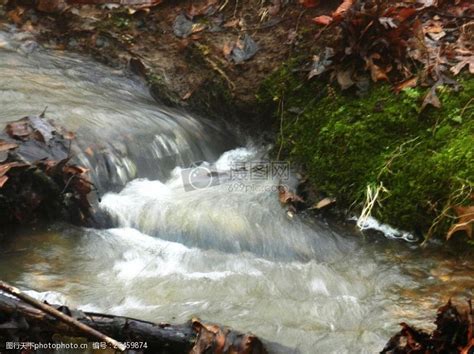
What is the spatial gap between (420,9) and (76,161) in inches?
138

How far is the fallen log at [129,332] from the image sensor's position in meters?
2.41

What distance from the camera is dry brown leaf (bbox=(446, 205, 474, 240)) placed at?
3551 millimetres

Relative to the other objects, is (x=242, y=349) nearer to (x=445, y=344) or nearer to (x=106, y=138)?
(x=445, y=344)

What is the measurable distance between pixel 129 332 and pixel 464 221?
238 cm

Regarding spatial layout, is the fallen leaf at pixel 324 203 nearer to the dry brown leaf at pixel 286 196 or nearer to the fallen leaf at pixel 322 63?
the dry brown leaf at pixel 286 196

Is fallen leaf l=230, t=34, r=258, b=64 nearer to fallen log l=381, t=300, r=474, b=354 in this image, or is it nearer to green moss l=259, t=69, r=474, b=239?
green moss l=259, t=69, r=474, b=239

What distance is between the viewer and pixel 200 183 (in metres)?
4.87

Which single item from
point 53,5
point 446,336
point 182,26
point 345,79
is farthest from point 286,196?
point 53,5

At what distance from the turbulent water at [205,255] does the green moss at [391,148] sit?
329mm

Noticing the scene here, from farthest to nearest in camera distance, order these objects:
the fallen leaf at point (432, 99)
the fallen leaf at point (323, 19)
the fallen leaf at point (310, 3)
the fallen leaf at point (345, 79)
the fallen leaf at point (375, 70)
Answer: the fallen leaf at point (310, 3), the fallen leaf at point (323, 19), the fallen leaf at point (345, 79), the fallen leaf at point (375, 70), the fallen leaf at point (432, 99)

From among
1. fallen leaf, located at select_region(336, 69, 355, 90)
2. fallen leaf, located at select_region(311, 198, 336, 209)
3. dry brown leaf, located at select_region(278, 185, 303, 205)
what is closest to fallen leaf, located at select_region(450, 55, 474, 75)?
fallen leaf, located at select_region(336, 69, 355, 90)

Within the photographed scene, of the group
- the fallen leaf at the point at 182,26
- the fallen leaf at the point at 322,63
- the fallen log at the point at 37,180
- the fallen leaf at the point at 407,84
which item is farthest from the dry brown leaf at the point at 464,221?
the fallen leaf at the point at 182,26

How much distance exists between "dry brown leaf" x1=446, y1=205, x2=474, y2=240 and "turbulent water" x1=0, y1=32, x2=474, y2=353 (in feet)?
0.51

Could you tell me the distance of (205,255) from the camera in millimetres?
3848
